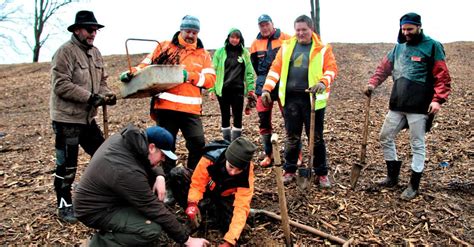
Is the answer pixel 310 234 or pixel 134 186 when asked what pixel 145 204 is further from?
pixel 310 234

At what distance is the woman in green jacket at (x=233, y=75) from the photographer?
536 cm

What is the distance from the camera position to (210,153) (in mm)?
3738

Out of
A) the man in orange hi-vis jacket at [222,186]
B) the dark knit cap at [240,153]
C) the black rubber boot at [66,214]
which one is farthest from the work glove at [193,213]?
the black rubber boot at [66,214]

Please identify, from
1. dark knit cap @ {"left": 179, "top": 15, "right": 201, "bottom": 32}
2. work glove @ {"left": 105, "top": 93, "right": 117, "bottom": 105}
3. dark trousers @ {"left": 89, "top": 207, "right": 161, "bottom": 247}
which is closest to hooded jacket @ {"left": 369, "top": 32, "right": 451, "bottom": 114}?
dark knit cap @ {"left": 179, "top": 15, "right": 201, "bottom": 32}

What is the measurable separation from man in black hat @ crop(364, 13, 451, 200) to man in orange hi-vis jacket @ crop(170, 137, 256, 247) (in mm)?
1890

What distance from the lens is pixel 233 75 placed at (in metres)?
5.36

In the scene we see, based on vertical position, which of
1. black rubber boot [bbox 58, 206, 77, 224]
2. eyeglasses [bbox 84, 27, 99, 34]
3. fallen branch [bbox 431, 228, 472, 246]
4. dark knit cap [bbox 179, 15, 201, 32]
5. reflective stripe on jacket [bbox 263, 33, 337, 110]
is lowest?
fallen branch [bbox 431, 228, 472, 246]

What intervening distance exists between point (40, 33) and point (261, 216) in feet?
78.0

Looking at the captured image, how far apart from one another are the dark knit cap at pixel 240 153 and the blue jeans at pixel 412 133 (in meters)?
1.95

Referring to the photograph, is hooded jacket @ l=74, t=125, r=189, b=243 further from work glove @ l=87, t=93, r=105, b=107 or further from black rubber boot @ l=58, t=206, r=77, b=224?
black rubber boot @ l=58, t=206, r=77, b=224

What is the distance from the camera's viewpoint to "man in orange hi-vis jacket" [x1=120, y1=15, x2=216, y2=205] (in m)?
4.22

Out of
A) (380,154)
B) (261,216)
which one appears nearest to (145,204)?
(261,216)

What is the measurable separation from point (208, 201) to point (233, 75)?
2.07m

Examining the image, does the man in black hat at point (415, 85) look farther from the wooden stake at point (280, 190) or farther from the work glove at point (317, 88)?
the wooden stake at point (280, 190)
